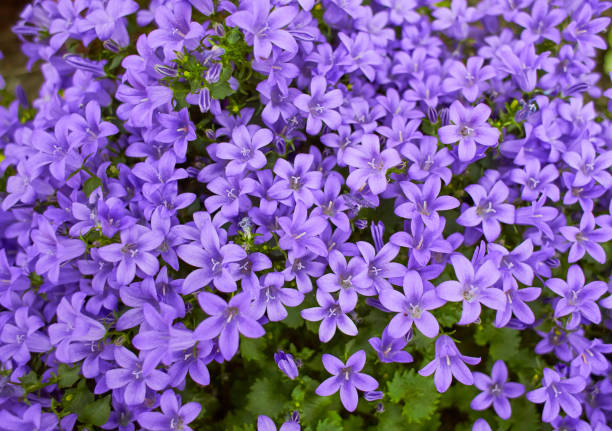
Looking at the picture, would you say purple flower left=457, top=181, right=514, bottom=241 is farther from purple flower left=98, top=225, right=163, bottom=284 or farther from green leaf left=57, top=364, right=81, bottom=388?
green leaf left=57, top=364, right=81, bottom=388

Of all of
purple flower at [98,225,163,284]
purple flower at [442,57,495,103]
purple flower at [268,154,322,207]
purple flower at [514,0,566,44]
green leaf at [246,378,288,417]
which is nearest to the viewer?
purple flower at [98,225,163,284]

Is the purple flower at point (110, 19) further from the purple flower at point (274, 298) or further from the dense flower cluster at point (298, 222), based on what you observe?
the purple flower at point (274, 298)

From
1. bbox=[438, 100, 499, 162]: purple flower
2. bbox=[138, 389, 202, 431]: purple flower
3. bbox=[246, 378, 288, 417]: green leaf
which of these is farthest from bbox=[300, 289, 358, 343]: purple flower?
bbox=[438, 100, 499, 162]: purple flower

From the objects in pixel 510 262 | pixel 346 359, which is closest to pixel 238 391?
pixel 346 359

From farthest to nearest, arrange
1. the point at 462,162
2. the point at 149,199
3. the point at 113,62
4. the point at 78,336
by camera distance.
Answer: the point at 113,62 → the point at 462,162 → the point at 149,199 → the point at 78,336

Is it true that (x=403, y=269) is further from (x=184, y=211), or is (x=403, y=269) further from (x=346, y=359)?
(x=184, y=211)

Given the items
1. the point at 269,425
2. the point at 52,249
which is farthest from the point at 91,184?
the point at 269,425
